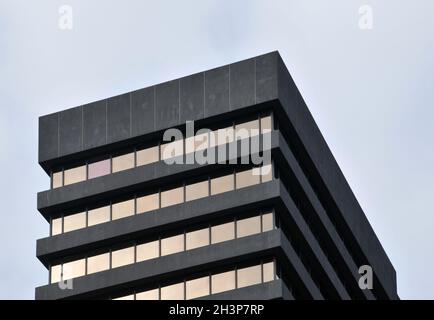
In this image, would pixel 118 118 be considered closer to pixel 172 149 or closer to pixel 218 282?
pixel 172 149

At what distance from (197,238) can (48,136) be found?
43.0 feet

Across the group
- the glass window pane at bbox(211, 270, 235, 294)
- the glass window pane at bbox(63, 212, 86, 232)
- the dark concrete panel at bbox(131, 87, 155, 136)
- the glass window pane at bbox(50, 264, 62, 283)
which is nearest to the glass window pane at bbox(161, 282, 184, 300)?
the glass window pane at bbox(211, 270, 235, 294)

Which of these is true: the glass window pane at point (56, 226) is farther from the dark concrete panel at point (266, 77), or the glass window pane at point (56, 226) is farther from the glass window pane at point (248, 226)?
the dark concrete panel at point (266, 77)

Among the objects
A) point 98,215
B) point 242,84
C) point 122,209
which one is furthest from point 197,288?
point 242,84

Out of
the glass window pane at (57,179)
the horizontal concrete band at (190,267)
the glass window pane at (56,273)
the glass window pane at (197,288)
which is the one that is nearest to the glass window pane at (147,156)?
the glass window pane at (57,179)

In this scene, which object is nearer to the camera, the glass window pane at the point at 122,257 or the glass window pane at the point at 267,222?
the glass window pane at the point at 267,222

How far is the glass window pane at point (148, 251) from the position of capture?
91.8m

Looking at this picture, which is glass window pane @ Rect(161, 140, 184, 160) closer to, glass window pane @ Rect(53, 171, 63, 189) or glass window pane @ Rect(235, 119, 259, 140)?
glass window pane @ Rect(235, 119, 259, 140)

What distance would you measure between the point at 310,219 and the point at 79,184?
519 inches

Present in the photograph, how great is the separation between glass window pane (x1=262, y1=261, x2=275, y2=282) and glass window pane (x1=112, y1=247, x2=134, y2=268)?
885 centimetres

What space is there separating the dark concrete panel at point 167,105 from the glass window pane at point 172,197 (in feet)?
12.6

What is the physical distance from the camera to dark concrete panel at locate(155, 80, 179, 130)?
94.5 metres
